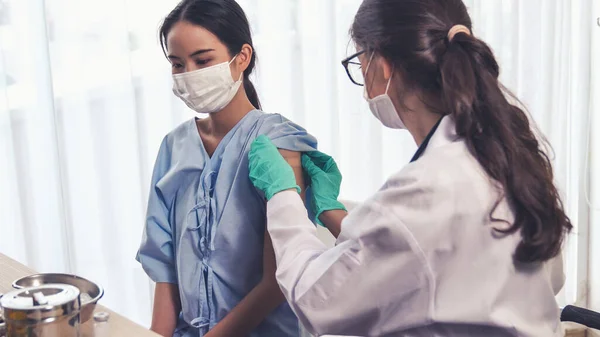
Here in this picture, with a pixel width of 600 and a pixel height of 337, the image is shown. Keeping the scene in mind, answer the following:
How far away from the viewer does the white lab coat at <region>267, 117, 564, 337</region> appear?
3.14 ft

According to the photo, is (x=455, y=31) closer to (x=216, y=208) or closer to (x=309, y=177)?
(x=309, y=177)

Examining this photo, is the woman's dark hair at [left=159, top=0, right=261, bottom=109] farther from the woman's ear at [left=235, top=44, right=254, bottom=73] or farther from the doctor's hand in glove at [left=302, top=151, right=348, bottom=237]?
the doctor's hand in glove at [left=302, top=151, right=348, bottom=237]

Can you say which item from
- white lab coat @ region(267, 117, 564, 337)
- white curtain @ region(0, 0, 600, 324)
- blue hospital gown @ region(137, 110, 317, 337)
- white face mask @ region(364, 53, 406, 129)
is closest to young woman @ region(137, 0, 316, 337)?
blue hospital gown @ region(137, 110, 317, 337)

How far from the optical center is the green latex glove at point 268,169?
1.26 meters

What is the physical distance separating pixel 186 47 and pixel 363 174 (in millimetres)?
1445

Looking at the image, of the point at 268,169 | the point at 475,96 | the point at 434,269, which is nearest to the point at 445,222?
the point at 434,269

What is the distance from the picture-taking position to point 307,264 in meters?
1.10

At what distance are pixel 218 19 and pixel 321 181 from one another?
411 mm

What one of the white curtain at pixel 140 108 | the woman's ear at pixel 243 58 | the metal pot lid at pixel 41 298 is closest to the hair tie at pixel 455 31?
the woman's ear at pixel 243 58

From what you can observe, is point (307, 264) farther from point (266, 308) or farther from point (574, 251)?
point (574, 251)

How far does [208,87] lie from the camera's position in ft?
4.75

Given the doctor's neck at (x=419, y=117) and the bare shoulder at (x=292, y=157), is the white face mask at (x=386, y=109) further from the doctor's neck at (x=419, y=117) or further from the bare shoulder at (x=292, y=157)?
the bare shoulder at (x=292, y=157)

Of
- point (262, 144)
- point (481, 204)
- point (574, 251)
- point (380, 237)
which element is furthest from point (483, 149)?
point (574, 251)

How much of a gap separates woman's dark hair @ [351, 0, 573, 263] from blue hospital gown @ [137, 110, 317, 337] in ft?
1.28
